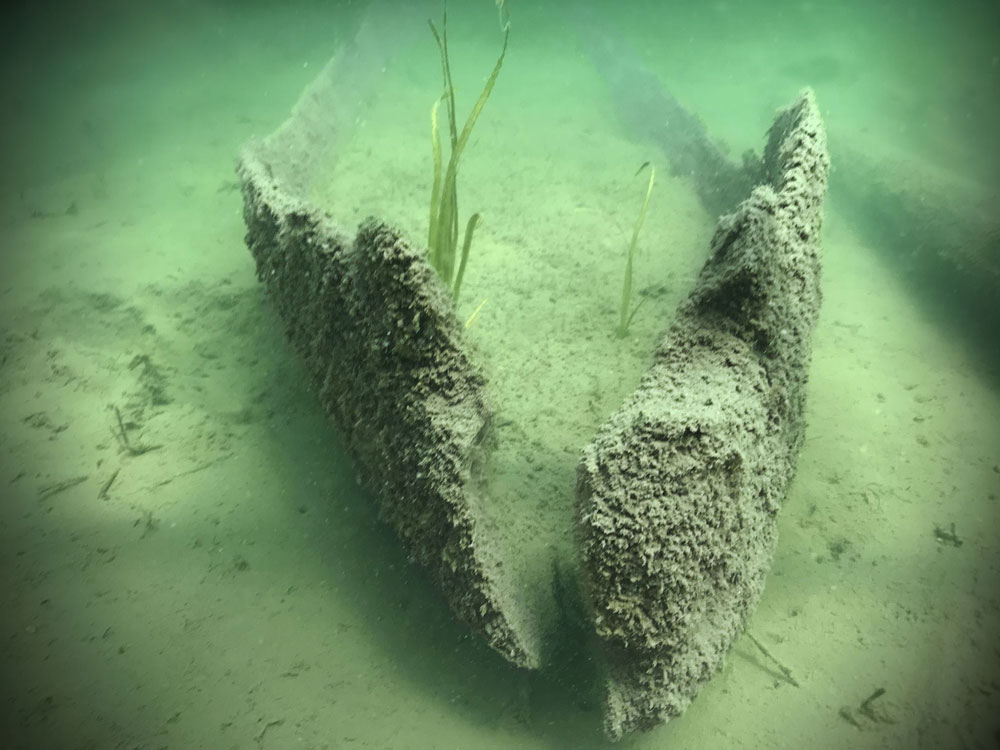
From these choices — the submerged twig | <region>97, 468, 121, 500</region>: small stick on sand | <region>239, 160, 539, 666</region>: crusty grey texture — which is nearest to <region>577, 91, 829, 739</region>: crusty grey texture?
<region>239, 160, 539, 666</region>: crusty grey texture

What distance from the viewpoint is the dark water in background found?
2.18 meters

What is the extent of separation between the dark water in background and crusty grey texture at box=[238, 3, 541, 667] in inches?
15.4

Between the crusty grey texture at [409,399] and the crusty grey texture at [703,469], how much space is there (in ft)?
1.25

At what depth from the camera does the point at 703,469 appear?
6.18 feet

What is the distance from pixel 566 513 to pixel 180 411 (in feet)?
7.72

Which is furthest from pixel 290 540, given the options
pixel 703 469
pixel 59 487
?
pixel 703 469

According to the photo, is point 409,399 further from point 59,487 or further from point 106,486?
point 59,487

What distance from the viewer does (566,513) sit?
2.53 m

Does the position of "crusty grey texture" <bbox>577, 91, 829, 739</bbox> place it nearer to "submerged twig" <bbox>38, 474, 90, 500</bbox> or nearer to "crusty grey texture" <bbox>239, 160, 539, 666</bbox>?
"crusty grey texture" <bbox>239, 160, 539, 666</bbox>

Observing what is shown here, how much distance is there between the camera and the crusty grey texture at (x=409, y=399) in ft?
6.49

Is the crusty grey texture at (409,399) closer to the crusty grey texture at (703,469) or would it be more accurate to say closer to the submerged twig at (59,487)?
the crusty grey texture at (703,469)

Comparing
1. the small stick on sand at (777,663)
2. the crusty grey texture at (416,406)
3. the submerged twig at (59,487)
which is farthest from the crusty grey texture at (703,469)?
the submerged twig at (59,487)

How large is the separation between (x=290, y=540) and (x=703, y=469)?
6.22ft

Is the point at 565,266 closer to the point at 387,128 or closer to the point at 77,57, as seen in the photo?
the point at 387,128
